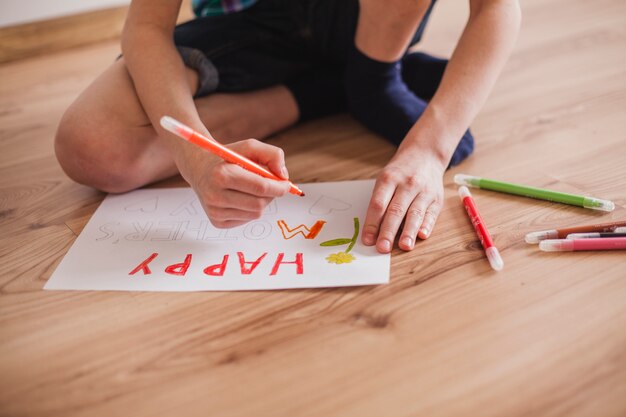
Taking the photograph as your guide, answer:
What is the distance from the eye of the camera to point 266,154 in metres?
0.62

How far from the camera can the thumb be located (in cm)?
62

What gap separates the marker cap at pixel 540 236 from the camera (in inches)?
26.8

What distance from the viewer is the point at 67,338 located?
612 mm

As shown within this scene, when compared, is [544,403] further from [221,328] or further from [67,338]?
[67,338]

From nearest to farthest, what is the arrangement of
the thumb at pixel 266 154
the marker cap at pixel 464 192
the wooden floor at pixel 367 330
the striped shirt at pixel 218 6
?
the wooden floor at pixel 367 330 < the thumb at pixel 266 154 < the marker cap at pixel 464 192 < the striped shirt at pixel 218 6

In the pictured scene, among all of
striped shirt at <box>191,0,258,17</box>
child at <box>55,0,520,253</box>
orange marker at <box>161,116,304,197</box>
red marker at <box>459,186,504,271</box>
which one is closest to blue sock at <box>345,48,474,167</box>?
child at <box>55,0,520,253</box>

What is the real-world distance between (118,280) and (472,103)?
1.70ft

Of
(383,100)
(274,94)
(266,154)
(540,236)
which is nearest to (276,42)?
(274,94)

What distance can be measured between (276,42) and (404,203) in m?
0.45

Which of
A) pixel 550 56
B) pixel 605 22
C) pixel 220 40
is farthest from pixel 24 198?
pixel 605 22

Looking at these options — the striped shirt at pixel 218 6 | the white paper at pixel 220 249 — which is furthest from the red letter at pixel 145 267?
the striped shirt at pixel 218 6

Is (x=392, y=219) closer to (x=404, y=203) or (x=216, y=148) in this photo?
(x=404, y=203)

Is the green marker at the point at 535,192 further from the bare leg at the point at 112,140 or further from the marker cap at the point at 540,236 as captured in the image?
the bare leg at the point at 112,140

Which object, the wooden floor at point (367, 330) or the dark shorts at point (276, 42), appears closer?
the wooden floor at point (367, 330)
